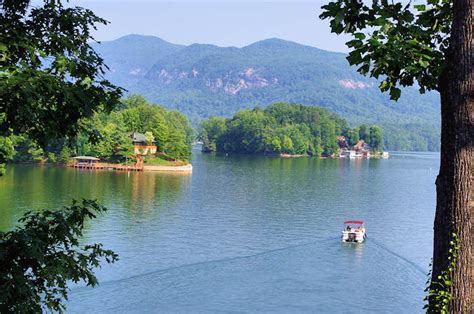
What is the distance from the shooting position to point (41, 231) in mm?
7324

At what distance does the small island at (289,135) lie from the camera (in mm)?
149875

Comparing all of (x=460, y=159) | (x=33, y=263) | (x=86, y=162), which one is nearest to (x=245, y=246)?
(x=33, y=263)

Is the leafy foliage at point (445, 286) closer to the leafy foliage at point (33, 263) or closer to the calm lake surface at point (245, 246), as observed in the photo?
the leafy foliage at point (33, 263)

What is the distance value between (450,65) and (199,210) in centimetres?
3719

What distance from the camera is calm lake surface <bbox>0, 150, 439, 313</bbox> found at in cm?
2114

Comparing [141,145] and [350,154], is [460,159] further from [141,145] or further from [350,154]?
[350,154]

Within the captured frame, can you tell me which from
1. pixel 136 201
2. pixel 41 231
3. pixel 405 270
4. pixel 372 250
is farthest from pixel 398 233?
pixel 41 231

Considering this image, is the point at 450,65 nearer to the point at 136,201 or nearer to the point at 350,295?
the point at 350,295

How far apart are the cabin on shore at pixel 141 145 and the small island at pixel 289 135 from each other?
6161 centimetres

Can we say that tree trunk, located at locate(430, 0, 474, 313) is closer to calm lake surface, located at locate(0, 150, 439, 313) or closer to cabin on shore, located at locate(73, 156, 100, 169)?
calm lake surface, located at locate(0, 150, 439, 313)

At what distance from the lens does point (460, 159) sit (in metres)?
5.04

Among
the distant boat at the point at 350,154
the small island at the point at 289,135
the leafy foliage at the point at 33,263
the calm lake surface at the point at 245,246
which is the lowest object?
the calm lake surface at the point at 245,246

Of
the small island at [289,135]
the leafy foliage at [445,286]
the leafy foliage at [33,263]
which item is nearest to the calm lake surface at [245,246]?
the leafy foliage at [33,263]

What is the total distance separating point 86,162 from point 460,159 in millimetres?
78606
